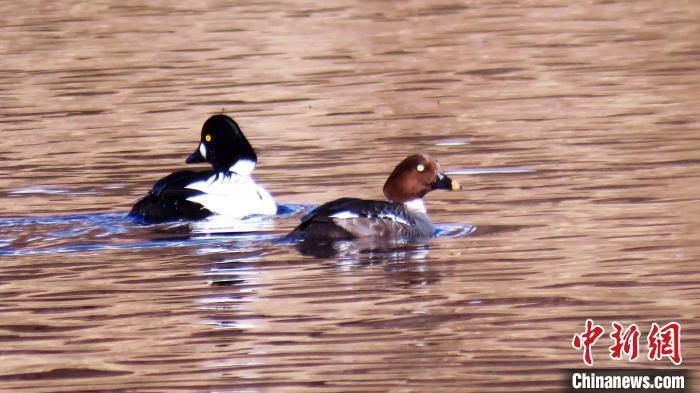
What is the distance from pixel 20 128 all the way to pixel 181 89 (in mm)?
2933

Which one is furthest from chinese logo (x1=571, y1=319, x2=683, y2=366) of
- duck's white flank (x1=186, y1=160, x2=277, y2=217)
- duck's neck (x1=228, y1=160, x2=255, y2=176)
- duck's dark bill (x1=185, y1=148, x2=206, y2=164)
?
duck's dark bill (x1=185, y1=148, x2=206, y2=164)

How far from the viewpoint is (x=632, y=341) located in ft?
28.7

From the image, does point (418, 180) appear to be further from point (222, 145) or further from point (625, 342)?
point (625, 342)

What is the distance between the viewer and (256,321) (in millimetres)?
9516

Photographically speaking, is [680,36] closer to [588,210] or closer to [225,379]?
[588,210]

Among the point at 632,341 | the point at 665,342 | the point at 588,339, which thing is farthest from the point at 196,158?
the point at 665,342

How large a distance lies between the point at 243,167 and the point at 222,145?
28cm

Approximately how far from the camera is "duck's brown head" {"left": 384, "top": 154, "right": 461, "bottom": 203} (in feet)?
41.7

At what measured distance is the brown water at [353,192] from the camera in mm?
8836

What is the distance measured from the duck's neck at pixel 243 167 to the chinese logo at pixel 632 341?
5.25 metres

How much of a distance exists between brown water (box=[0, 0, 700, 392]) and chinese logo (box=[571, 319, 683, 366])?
65 mm

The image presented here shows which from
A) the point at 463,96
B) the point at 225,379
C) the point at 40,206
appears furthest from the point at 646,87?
the point at 225,379

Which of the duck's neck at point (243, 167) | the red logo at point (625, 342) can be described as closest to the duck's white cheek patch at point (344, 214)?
the duck's neck at point (243, 167)

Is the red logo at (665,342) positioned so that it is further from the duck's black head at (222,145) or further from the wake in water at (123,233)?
the duck's black head at (222,145)
